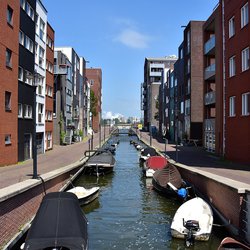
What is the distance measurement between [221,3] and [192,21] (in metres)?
22.4

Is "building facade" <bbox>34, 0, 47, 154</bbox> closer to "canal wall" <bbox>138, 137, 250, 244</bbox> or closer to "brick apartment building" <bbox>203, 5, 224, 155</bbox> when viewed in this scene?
"brick apartment building" <bbox>203, 5, 224, 155</bbox>

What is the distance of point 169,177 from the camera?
951 inches

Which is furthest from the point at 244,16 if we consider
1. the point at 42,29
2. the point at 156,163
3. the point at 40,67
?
the point at 42,29

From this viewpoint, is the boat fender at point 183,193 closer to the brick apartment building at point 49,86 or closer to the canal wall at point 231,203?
the canal wall at point 231,203

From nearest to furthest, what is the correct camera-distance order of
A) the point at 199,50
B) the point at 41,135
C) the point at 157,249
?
the point at 157,249
the point at 41,135
the point at 199,50

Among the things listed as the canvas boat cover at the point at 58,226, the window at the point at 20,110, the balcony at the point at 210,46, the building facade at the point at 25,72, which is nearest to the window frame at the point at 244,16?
the balcony at the point at 210,46

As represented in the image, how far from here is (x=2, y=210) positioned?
38.0ft

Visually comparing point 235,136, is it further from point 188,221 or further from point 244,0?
point 188,221

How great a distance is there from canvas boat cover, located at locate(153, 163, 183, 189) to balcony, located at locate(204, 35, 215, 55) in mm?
20885

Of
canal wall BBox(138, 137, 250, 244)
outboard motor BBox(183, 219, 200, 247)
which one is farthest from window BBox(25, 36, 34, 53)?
outboard motor BBox(183, 219, 200, 247)

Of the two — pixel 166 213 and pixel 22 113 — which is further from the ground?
pixel 22 113

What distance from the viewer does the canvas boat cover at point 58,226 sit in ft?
32.5

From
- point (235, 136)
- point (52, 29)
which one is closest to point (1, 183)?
point (235, 136)

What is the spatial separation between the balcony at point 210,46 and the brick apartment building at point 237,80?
7.53 metres
